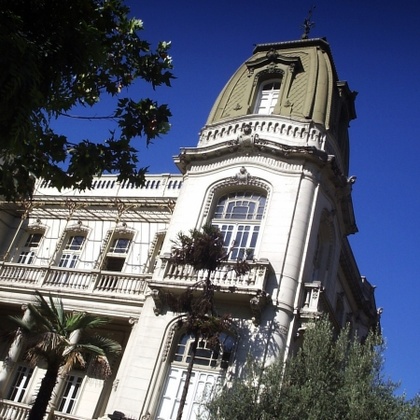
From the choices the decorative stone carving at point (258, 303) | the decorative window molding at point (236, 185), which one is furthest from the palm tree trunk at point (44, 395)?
the decorative window molding at point (236, 185)

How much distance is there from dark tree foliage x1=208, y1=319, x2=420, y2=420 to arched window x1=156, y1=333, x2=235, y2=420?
2398mm

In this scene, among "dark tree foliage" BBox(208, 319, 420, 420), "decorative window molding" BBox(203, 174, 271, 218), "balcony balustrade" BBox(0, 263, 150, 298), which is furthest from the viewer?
"decorative window molding" BBox(203, 174, 271, 218)

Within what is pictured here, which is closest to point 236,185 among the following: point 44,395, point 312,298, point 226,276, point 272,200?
point 272,200

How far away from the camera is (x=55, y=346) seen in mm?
16469

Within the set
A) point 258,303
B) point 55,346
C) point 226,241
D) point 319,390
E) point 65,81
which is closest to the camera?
point 65,81

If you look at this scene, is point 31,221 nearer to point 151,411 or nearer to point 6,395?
point 6,395

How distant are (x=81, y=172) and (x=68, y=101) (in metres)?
1.23

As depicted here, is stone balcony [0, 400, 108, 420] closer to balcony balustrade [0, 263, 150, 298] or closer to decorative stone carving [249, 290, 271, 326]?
balcony balustrade [0, 263, 150, 298]

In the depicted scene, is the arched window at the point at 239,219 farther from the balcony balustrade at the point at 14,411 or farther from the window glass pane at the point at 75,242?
the balcony balustrade at the point at 14,411

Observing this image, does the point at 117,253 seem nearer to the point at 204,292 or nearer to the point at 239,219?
the point at 239,219

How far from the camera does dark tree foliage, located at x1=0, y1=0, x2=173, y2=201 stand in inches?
289

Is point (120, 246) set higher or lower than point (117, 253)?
higher

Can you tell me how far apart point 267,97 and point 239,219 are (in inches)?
257

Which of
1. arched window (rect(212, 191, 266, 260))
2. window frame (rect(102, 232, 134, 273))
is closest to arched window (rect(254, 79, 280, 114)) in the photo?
arched window (rect(212, 191, 266, 260))
